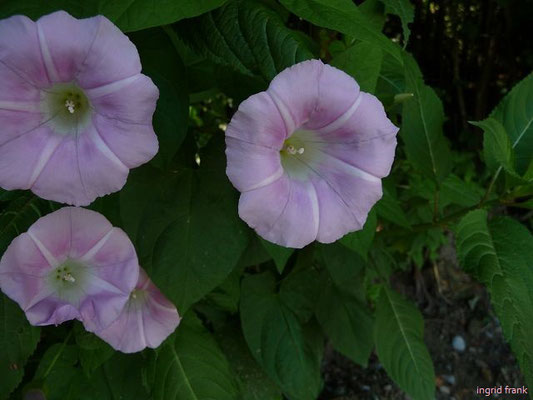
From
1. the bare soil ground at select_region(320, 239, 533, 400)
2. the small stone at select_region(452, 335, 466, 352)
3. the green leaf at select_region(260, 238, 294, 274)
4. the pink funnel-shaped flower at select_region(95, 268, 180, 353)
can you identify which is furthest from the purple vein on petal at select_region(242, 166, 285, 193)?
the small stone at select_region(452, 335, 466, 352)

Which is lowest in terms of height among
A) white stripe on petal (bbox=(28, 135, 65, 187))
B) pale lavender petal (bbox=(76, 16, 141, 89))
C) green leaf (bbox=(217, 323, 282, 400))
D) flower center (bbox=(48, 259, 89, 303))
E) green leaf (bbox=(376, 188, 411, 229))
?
green leaf (bbox=(217, 323, 282, 400))

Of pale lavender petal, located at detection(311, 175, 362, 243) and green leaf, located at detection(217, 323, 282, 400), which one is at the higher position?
pale lavender petal, located at detection(311, 175, 362, 243)

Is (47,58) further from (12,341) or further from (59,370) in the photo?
(59,370)

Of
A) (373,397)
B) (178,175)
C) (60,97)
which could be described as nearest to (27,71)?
(60,97)

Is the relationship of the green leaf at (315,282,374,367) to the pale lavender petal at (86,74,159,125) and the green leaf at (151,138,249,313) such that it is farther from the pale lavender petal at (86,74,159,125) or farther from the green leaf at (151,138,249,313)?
the pale lavender petal at (86,74,159,125)

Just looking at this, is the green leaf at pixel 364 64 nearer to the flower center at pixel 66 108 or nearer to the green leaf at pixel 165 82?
the green leaf at pixel 165 82

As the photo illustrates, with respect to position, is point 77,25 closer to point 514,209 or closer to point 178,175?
point 178,175

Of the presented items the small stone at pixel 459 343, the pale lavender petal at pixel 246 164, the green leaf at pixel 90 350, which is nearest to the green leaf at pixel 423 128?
the pale lavender petal at pixel 246 164
